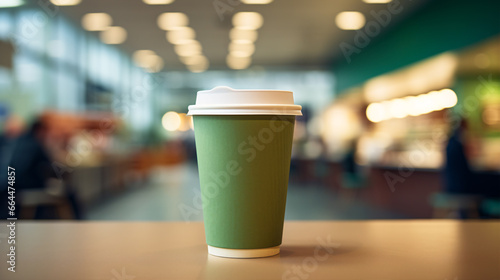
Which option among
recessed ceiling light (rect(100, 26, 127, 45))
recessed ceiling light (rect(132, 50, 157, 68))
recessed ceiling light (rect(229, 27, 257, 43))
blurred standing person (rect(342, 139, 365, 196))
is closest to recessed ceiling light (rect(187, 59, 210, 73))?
recessed ceiling light (rect(132, 50, 157, 68))

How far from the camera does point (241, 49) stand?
12.5 meters

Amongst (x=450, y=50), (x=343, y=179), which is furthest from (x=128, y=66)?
(x=450, y=50)

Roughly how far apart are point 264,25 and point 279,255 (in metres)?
9.19

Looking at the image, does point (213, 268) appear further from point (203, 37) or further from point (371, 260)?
point (203, 37)

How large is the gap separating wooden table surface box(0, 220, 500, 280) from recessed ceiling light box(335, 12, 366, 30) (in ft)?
26.1

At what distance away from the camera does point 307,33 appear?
10750mm

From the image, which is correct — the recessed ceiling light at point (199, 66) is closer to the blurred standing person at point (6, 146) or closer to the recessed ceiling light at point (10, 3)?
the recessed ceiling light at point (10, 3)

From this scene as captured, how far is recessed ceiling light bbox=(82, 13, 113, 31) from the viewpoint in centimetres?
884

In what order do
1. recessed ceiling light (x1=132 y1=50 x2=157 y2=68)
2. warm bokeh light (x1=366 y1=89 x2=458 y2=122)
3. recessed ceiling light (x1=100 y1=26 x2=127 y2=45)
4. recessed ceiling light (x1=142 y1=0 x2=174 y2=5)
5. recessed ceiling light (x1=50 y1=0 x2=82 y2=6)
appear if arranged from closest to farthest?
recessed ceiling light (x1=142 y1=0 x2=174 y2=5), recessed ceiling light (x1=50 y1=0 x2=82 y2=6), warm bokeh light (x1=366 y1=89 x2=458 y2=122), recessed ceiling light (x1=100 y1=26 x2=127 y2=45), recessed ceiling light (x1=132 y1=50 x2=157 y2=68)

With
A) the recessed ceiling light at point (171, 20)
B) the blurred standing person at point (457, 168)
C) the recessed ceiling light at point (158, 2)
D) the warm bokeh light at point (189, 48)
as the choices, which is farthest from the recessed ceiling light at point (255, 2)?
the warm bokeh light at point (189, 48)

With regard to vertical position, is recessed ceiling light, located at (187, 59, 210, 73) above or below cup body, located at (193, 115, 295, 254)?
above

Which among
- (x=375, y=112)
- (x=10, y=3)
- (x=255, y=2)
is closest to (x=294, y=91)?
(x=255, y=2)

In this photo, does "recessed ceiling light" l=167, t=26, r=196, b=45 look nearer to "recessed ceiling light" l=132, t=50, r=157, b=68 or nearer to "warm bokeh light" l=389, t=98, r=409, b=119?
"recessed ceiling light" l=132, t=50, r=157, b=68

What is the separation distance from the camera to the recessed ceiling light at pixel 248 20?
847 centimetres
